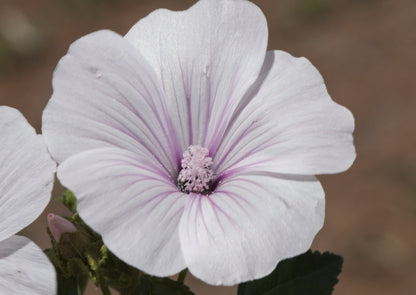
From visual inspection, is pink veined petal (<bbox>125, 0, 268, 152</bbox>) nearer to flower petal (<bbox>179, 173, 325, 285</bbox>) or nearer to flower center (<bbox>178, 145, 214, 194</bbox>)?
flower center (<bbox>178, 145, 214, 194</bbox>)

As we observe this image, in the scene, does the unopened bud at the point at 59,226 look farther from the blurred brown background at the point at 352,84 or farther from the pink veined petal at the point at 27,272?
the blurred brown background at the point at 352,84

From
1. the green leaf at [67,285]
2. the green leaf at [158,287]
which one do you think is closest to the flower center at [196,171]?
the green leaf at [158,287]

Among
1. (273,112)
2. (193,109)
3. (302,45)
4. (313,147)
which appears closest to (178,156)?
(193,109)

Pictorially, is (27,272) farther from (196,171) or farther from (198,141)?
(198,141)

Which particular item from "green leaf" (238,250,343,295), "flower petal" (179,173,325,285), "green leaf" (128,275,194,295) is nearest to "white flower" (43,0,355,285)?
"flower petal" (179,173,325,285)

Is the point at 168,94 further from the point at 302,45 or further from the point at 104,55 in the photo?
the point at 302,45

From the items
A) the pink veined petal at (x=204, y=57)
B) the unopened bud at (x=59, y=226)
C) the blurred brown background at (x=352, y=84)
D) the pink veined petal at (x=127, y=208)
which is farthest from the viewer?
the blurred brown background at (x=352, y=84)
